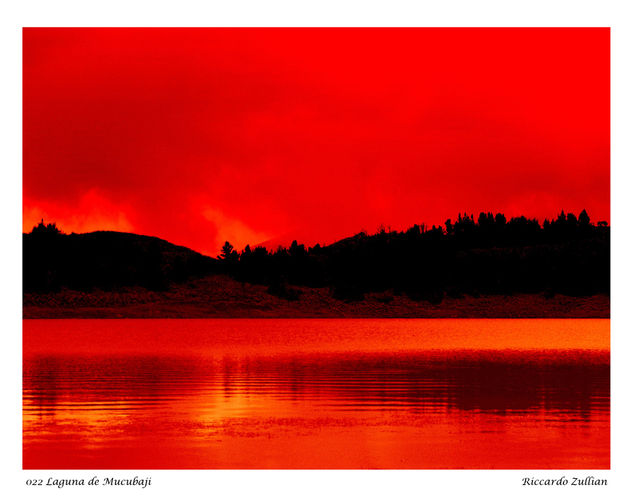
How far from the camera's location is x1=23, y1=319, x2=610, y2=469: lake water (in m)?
23.0

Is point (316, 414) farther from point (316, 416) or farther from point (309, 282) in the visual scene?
point (309, 282)

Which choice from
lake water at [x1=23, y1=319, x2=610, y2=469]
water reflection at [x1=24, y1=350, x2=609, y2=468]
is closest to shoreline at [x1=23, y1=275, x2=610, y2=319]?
lake water at [x1=23, y1=319, x2=610, y2=469]

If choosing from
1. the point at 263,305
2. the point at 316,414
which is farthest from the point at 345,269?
the point at 316,414

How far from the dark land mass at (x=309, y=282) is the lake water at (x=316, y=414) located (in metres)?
121

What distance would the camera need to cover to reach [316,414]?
29031 mm

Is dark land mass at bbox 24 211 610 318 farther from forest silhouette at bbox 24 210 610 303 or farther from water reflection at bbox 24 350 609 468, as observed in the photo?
water reflection at bbox 24 350 609 468

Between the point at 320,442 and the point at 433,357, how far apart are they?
3054cm

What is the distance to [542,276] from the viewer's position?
616 feet

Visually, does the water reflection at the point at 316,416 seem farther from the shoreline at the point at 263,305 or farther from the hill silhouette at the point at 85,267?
the hill silhouette at the point at 85,267

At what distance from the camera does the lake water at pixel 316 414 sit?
75.5 ft

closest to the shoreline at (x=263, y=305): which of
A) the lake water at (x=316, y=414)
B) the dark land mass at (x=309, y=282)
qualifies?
the dark land mass at (x=309, y=282)

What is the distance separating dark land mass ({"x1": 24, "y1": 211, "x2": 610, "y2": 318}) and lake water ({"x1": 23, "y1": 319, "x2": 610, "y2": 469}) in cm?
12075

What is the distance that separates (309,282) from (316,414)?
153353 millimetres
